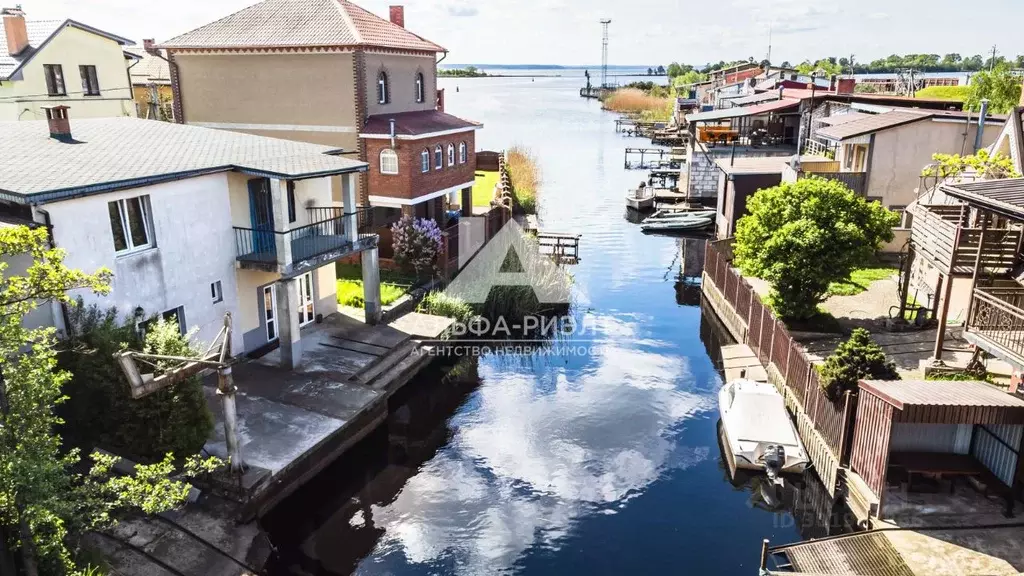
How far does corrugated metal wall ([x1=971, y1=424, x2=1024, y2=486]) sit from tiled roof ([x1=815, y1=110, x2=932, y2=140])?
769 inches

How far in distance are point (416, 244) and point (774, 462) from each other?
1595 centimetres

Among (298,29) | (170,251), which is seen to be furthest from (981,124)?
(170,251)

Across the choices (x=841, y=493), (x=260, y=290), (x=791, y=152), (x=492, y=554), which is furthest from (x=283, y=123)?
(x=791, y=152)

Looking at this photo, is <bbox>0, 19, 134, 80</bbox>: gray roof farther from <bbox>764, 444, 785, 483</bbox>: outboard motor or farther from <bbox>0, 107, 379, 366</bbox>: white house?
<bbox>764, 444, 785, 483</bbox>: outboard motor

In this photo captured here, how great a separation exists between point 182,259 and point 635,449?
42.5 ft

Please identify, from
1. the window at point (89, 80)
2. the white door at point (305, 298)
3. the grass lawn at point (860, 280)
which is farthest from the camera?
the window at point (89, 80)

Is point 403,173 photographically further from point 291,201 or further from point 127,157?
point 127,157

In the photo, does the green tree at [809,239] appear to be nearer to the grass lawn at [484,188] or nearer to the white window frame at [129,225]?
the white window frame at [129,225]

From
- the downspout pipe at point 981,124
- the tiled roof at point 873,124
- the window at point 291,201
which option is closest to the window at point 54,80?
the window at point 291,201

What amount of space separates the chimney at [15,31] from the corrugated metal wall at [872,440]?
38.2 meters

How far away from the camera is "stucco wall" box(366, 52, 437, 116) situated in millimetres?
30436

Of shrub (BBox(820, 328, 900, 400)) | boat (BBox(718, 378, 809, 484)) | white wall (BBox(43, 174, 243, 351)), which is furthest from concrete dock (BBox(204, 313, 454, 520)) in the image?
shrub (BBox(820, 328, 900, 400))

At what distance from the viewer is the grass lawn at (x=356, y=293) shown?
25438 millimetres

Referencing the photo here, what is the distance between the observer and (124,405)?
13109 millimetres
